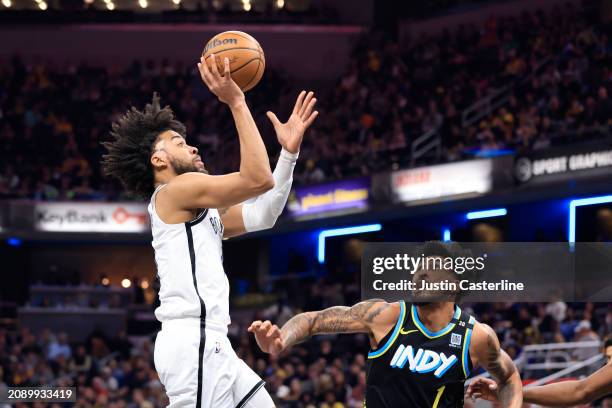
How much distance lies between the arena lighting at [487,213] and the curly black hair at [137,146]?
17936 mm

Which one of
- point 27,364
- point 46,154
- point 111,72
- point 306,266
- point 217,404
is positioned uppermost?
point 111,72

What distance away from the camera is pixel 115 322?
84.3ft

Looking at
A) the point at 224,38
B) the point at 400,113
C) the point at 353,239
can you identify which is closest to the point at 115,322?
the point at 353,239

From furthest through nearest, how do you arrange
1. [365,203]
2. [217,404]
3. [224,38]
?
[365,203] < [224,38] < [217,404]

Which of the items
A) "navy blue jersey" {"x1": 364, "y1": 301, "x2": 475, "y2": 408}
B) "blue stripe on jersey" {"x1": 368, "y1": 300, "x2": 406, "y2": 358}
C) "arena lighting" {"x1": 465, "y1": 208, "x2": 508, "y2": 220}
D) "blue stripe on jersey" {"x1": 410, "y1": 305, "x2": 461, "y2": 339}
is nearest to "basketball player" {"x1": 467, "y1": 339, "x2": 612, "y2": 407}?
"navy blue jersey" {"x1": 364, "y1": 301, "x2": 475, "y2": 408}

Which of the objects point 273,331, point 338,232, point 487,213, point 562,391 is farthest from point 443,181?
point 273,331

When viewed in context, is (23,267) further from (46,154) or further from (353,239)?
(353,239)

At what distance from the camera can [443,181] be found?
69.4 feet

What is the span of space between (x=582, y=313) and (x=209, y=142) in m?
13.2

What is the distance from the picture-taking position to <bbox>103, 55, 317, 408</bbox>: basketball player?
507cm

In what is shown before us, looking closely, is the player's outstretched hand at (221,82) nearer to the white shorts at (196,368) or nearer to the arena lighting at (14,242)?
the white shorts at (196,368)

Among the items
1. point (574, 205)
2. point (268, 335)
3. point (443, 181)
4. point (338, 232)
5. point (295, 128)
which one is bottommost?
point (268, 335)

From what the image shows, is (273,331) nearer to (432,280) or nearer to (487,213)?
(432,280)

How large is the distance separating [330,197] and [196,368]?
18.8 metres
